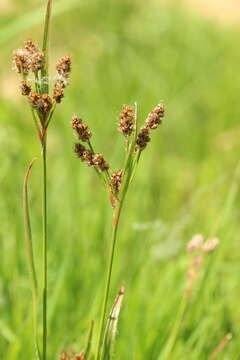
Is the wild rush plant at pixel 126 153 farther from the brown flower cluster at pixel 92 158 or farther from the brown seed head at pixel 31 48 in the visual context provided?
the brown seed head at pixel 31 48

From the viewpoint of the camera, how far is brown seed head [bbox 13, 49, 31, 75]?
980mm

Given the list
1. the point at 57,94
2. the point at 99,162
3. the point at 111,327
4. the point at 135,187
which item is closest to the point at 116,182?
the point at 99,162

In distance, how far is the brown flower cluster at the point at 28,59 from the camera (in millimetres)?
980

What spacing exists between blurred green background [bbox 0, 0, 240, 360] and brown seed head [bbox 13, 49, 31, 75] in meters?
0.68

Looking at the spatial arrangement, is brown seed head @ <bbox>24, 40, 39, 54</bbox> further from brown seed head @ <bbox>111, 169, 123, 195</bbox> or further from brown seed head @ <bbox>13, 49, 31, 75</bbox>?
brown seed head @ <bbox>111, 169, 123, 195</bbox>

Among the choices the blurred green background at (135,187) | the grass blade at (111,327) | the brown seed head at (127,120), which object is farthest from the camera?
the blurred green background at (135,187)

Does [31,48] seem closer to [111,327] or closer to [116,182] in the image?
[116,182]

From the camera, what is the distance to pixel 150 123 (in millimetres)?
977

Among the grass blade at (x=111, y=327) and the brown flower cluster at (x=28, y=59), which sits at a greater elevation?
the brown flower cluster at (x=28, y=59)

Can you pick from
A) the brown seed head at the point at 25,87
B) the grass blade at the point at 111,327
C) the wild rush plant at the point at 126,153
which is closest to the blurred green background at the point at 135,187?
the grass blade at the point at 111,327

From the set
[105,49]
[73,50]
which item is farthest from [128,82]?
[73,50]

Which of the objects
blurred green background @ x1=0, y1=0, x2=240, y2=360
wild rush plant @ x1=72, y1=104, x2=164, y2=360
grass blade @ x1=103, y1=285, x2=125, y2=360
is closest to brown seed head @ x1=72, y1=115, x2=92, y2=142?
wild rush plant @ x1=72, y1=104, x2=164, y2=360

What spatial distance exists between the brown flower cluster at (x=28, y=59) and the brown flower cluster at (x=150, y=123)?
0.57ft

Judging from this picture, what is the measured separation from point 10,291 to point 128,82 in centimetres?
189
